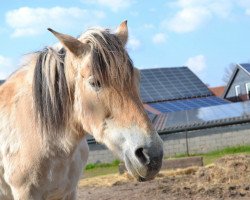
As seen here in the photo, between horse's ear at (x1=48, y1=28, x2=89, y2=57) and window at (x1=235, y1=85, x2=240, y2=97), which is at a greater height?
horse's ear at (x1=48, y1=28, x2=89, y2=57)

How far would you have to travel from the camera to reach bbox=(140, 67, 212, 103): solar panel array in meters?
32.8

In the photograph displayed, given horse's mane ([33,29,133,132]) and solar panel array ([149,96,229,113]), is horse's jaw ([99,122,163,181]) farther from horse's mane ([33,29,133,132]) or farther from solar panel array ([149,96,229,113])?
solar panel array ([149,96,229,113])

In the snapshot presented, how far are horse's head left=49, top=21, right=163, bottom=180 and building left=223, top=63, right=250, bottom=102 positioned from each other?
35.9m

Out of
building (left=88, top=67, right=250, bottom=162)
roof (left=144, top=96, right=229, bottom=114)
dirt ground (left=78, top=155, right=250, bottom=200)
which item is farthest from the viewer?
roof (left=144, top=96, right=229, bottom=114)

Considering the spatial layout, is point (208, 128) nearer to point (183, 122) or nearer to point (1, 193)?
point (183, 122)

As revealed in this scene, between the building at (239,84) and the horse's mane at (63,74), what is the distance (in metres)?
35.8

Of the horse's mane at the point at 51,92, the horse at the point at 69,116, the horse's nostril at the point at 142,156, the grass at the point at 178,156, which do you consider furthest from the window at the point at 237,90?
the horse's nostril at the point at 142,156

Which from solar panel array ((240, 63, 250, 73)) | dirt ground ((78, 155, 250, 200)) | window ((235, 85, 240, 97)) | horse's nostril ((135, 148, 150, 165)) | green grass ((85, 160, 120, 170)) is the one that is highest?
horse's nostril ((135, 148, 150, 165))

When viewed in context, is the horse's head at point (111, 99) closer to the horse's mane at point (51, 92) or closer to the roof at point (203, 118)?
the horse's mane at point (51, 92)

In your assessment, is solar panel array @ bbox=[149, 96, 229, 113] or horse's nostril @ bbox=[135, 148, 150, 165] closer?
horse's nostril @ bbox=[135, 148, 150, 165]

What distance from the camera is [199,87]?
116ft

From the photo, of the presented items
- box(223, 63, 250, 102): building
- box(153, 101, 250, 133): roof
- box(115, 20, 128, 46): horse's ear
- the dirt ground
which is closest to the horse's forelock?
box(115, 20, 128, 46): horse's ear

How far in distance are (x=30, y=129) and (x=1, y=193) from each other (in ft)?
2.25

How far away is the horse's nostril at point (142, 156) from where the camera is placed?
2892 millimetres
